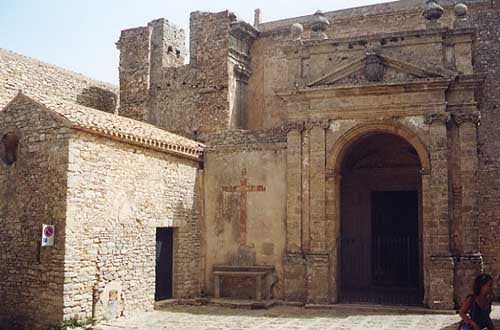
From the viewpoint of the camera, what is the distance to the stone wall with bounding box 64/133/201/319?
37.9ft

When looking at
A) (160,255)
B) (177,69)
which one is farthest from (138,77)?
(160,255)

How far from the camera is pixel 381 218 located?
17406mm

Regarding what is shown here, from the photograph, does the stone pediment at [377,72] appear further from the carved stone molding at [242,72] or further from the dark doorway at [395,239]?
the carved stone molding at [242,72]

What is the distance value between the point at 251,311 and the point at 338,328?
110 inches

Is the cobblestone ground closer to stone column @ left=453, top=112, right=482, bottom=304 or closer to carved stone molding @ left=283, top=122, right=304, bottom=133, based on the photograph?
stone column @ left=453, top=112, right=482, bottom=304

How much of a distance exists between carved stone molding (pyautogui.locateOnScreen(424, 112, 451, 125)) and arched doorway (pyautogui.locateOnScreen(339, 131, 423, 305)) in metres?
2.81

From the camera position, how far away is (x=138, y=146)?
13.3 m

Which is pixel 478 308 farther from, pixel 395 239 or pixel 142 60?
pixel 142 60

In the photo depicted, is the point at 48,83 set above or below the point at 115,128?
above

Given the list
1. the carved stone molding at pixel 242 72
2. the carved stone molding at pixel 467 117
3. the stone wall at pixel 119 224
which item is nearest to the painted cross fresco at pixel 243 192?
the stone wall at pixel 119 224

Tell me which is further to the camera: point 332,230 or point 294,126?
point 294,126

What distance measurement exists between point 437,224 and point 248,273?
15.4 ft

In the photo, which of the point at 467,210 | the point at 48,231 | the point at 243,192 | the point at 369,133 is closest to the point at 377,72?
the point at 369,133

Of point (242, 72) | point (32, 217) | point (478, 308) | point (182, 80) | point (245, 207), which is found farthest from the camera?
point (182, 80)
